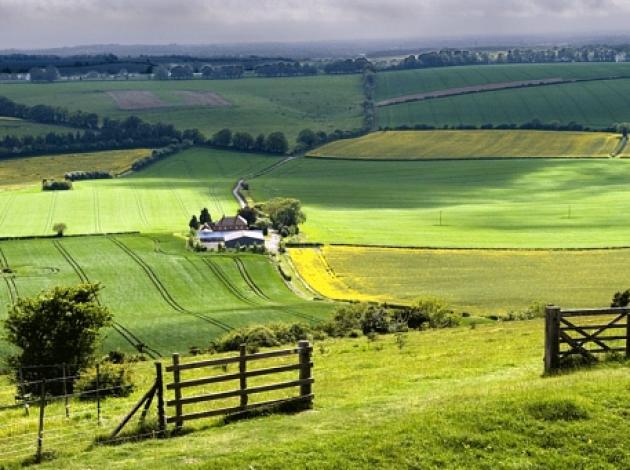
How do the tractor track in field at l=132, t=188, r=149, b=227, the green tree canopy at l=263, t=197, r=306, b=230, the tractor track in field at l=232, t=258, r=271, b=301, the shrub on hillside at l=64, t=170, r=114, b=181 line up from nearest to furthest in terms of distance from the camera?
the tractor track in field at l=232, t=258, r=271, b=301 → the green tree canopy at l=263, t=197, r=306, b=230 → the tractor track in field at l=132, t=188, r=149, b=227 → the shrub on hillside at l=64, t=170, r=114, b=181

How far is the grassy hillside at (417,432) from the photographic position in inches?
681

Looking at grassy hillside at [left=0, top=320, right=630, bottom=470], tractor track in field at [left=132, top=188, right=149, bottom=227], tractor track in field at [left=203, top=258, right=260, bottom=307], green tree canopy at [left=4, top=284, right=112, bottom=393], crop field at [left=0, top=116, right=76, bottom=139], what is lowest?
tractor track in field at [left=203, top=258, right=260, bottom=307]

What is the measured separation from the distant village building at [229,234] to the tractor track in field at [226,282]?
433 inches

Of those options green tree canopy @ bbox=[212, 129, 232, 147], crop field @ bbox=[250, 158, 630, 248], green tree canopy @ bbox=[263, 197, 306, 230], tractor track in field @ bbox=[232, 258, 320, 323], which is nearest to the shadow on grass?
tractor track in field @ bbox=[232, 258, 320, 323]

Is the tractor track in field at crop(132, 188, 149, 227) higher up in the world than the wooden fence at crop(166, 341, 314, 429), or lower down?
lower down

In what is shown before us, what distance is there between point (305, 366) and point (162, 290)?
174ft

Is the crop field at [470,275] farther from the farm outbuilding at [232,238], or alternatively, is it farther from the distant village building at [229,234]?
the distant village building at [229,234]

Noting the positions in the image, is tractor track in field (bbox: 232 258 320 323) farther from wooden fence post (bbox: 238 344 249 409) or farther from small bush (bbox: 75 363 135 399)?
wooden fence post (bbox: 238 344 249 409)

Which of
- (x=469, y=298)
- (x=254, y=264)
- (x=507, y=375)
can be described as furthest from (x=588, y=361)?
(x=254, y=264)

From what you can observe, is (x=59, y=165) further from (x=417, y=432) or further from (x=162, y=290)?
(x=417, y=432)

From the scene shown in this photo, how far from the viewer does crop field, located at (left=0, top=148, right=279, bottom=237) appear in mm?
110188

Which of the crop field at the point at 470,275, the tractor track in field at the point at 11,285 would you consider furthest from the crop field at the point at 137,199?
the crop field at the point at 470,275

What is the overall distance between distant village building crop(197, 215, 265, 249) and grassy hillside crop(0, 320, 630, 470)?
72089mm

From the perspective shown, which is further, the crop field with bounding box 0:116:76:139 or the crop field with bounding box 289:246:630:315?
the crop field with bounding box 0:116:76:139
